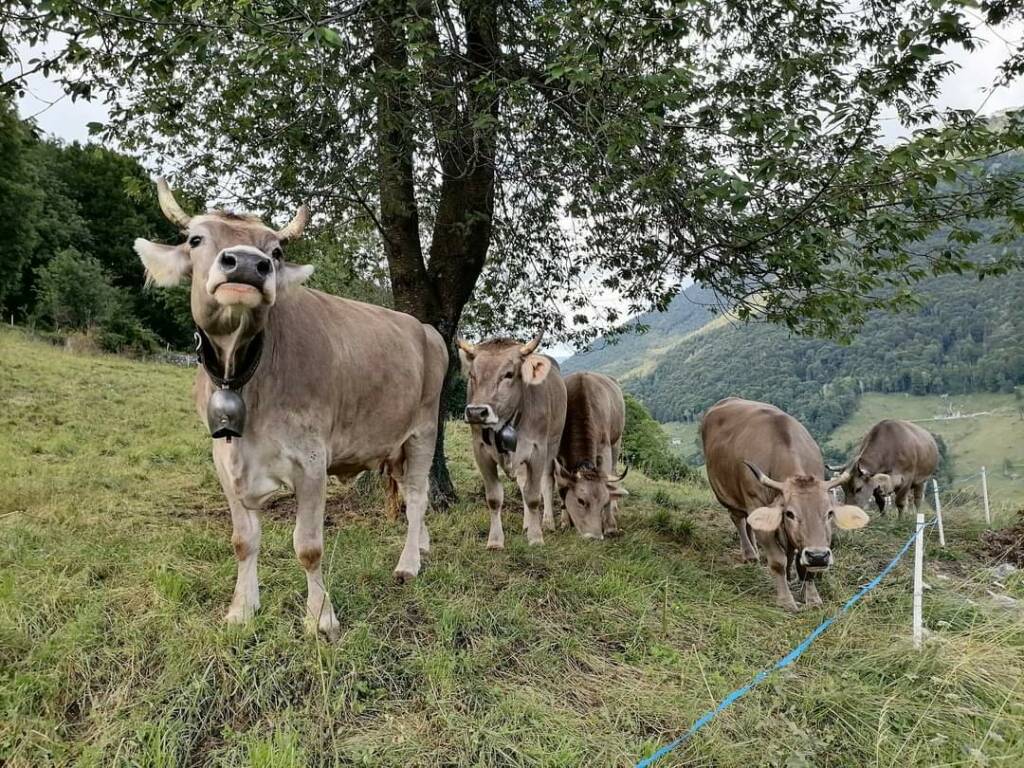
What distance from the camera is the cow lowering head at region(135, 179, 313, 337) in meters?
3.13

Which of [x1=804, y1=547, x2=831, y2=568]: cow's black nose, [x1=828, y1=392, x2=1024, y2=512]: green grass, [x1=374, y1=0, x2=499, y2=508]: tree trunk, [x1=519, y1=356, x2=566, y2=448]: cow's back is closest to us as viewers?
[x1=804, y1=547, x2=831, y2=568]: cow's black nose

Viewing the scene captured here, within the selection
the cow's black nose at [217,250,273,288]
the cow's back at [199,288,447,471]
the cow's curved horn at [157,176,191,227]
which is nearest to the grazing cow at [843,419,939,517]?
the cow's back at [199,288,447,471]

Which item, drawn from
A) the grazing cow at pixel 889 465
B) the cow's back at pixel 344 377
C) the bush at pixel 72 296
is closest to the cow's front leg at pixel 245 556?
the cow's back at pixel 344 377

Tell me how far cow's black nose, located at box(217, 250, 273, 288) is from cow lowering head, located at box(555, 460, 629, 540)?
543 cm

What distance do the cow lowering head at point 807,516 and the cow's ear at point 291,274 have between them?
13.9 ft

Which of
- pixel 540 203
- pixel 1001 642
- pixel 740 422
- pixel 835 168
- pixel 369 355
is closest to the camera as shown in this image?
pixel 1001 642

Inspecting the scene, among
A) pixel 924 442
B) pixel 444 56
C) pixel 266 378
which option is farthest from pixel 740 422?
pixel 924 442

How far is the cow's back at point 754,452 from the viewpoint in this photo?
256 inches

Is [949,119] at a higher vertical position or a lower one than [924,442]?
higher

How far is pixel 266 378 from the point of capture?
12.6ft

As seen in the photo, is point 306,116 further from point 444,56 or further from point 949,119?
point 949,119

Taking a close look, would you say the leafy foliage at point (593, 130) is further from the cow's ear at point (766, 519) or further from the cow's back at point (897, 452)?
the cow's back at point (897, 452)

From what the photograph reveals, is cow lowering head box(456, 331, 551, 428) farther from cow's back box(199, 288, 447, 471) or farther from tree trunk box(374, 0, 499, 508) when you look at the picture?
cow's back box(199, 288, 447, 471)

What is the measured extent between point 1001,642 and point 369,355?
4749mm
